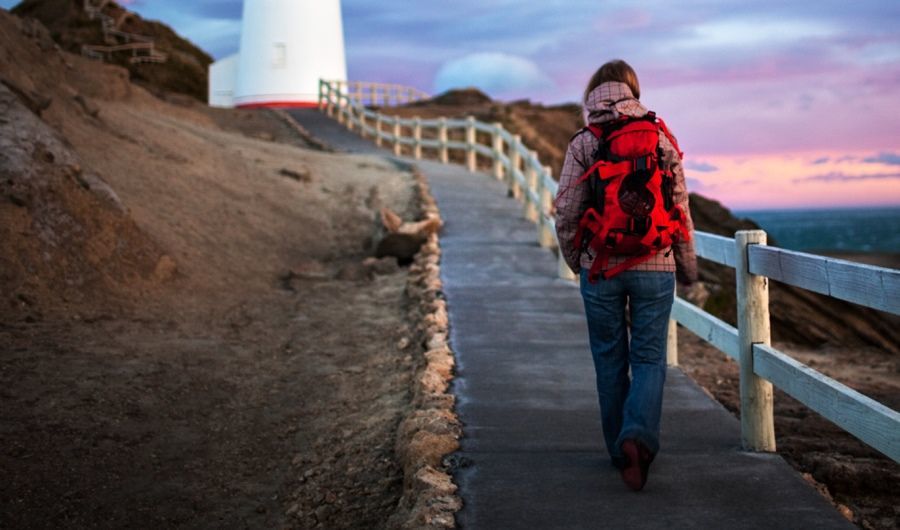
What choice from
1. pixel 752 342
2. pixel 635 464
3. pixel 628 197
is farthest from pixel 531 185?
pixel 635 464

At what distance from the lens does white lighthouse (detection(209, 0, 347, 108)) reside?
36.4 m

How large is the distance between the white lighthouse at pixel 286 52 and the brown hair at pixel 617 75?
108 ft

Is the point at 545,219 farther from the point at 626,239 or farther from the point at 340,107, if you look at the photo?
the point at 340,107

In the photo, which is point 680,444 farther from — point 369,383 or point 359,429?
point 369,383

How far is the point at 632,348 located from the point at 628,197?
0.71m

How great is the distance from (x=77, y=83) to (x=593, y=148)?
650 inches

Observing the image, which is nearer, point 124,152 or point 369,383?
point 369,383

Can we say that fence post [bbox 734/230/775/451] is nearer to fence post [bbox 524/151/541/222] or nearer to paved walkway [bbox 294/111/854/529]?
paved walkway [bbox 294/111/854/529]

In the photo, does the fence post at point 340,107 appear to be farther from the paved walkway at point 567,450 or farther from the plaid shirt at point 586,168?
the plaid shirt at point 586,168

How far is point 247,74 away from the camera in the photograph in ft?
123

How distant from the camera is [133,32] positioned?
4553 cm

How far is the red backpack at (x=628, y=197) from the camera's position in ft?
13.2

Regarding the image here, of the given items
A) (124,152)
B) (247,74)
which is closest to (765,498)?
(124,152)

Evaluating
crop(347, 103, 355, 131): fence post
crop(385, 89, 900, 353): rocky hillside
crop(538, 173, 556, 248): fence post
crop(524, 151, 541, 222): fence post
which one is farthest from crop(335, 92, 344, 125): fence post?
crop(538, 173, 556, 248): fence post
